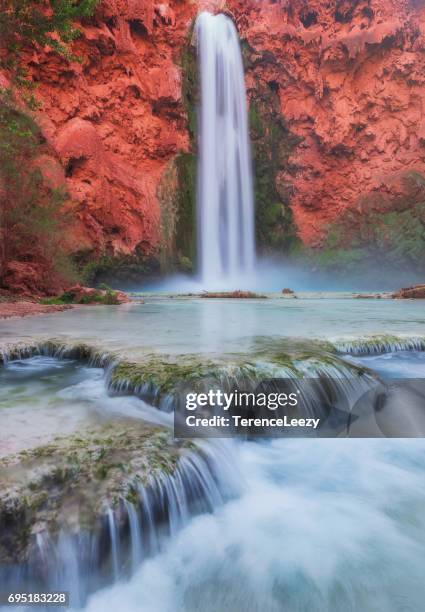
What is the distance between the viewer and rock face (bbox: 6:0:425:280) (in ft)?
71.9

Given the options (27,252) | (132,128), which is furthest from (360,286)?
(27,252)

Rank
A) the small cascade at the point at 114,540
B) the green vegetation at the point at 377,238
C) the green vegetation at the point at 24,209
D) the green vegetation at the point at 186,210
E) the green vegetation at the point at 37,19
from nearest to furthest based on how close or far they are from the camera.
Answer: the small cascade at the point at 114,540
the green vegetation at the point at 37,19
the green vegetation at the point at 24,209
the green vegetation at the point at 186,210
the green vegetation at the point at 377,238

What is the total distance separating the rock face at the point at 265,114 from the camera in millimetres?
21906

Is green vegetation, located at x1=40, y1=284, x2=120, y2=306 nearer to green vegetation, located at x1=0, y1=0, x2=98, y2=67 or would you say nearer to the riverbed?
green vegetation, located at x1=0, y1=0, x2=98, y2=67

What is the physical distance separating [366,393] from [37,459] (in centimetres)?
228

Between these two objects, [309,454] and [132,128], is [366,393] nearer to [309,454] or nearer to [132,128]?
[309,454]

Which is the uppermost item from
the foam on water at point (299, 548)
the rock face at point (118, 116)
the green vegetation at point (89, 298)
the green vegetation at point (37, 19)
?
the rock face at point (118, 116)

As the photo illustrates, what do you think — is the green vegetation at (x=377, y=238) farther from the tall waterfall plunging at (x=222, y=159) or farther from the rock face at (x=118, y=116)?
the rock face at (x=118, y=116)

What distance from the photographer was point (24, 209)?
11523 millimetres

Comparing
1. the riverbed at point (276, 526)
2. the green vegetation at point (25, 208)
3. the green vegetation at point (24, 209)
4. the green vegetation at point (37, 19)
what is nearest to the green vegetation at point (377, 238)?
the green vegetation at point (25, 208)

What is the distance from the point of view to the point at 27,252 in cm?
1196

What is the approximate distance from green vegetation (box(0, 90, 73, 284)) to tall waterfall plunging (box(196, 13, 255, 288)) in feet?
49.9

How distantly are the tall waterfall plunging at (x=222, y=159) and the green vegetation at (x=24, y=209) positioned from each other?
1520cm

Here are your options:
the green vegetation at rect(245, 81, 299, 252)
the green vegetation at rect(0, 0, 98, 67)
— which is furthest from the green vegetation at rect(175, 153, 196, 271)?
the green vegetation at rect(0, 0, 98, 67)
